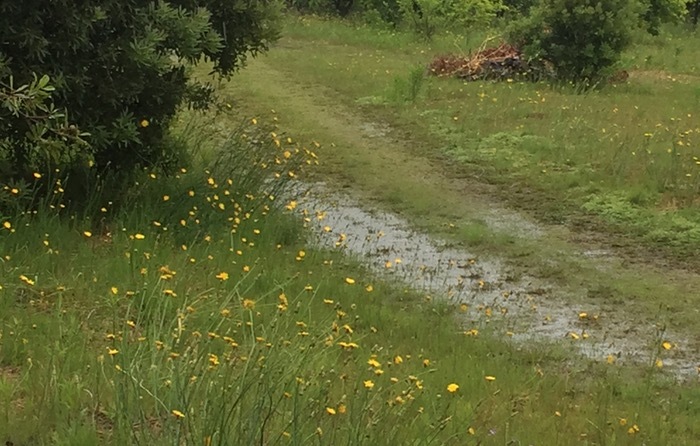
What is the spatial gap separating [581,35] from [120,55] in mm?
12267

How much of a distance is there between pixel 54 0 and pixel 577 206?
5.95 metres

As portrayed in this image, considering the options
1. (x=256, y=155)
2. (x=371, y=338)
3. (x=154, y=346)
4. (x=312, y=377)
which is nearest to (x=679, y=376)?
(x=371, y=338)

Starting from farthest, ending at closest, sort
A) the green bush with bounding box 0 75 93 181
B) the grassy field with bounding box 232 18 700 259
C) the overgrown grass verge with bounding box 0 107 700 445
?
the grassy field with bounding box 232 18 700 259 < the green bush with bounding box 0 75 93 181 < the overgrown grass verge with bounding box 0 107 700 445

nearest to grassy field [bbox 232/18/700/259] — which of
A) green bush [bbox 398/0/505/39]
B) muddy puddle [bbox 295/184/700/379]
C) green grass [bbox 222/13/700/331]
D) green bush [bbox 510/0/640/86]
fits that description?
green grass [bbox 222/13/700/331]

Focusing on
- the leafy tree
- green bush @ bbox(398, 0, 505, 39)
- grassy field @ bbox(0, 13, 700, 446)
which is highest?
the leafy tree

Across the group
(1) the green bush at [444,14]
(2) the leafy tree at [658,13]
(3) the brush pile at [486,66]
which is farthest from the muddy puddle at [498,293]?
(1) the green bush at [444,14]

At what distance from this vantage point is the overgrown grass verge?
346cm

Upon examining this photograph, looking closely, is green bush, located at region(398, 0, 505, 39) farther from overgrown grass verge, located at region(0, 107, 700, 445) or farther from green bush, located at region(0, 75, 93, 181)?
green bush, located at region(0, 75, 93, 181)

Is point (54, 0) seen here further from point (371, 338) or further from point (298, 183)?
point (298, 183)

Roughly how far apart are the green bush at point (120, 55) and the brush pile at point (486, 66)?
1070 cm

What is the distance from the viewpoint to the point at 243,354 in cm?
443

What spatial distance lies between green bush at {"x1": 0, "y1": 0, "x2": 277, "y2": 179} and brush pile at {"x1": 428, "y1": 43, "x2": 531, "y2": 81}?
1070 cm

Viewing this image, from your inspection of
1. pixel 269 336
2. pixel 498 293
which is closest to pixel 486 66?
pixel 498 293

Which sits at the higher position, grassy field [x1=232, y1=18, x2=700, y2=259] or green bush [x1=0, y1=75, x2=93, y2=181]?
green bush [x1=0, y1=75, x2=93, y2=181]
